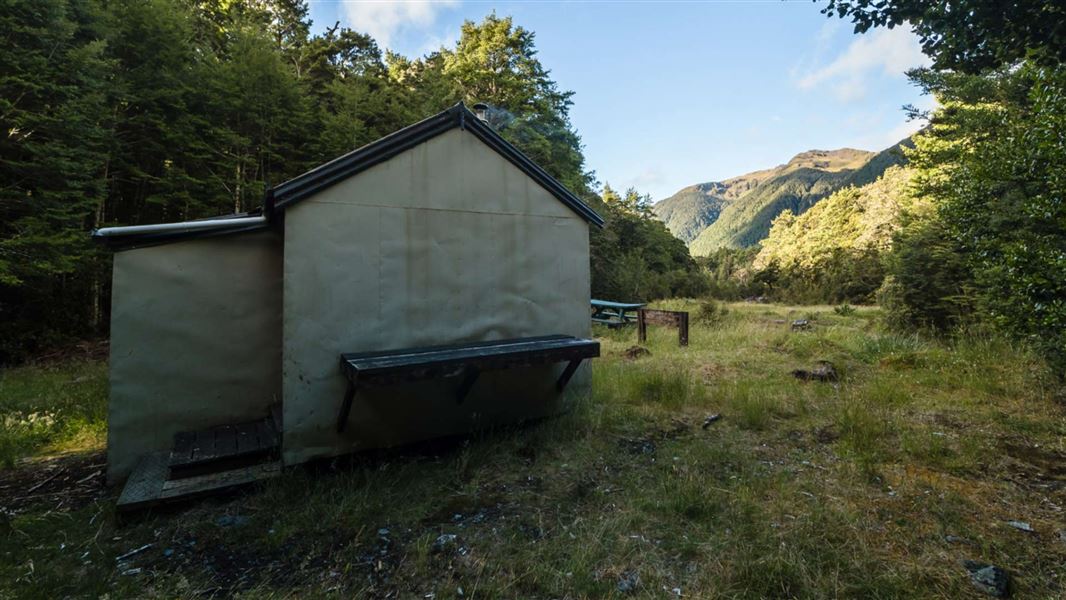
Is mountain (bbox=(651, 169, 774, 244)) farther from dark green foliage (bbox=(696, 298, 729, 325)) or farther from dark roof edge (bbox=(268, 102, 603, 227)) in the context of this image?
dark roof edge (bbox=(268, 102, 603, 227))

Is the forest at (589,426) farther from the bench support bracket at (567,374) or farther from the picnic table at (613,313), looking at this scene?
the picnic table at (613,313)

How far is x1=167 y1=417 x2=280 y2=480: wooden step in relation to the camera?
132 inches

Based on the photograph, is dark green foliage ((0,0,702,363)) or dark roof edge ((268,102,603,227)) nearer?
dark roof edge ((268,102,603,227))

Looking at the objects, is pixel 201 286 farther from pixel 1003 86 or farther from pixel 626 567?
pixel 1003 86

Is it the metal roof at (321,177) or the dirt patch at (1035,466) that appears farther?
the metal roof at (321,177)

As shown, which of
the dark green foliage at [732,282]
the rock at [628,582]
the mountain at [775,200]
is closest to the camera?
the rock at [628,582]

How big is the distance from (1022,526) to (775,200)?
139910mm

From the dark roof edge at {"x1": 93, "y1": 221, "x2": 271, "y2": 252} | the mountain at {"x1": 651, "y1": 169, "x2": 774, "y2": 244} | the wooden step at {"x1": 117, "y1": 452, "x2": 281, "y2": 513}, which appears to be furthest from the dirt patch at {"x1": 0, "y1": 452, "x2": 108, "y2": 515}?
the mountain at {"x1": 651, "y1": 169, "x2": 774, "y2": 244}

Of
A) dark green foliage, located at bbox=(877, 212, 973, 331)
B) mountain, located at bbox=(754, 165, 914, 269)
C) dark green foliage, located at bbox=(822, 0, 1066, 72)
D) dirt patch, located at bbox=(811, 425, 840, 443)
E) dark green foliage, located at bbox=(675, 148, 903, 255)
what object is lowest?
dirt patch, located at bbox=(811, 425, 840, 443)

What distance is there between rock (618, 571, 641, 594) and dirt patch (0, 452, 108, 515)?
4201mm

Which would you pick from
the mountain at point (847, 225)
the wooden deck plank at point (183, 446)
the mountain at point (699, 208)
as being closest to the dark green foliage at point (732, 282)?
the mountain at point (847, 225)

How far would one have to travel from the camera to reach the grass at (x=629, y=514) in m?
2.36

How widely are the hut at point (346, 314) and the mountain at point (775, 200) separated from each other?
87.4 m

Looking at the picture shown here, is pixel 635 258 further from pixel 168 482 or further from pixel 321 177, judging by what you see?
pixel 168 482
